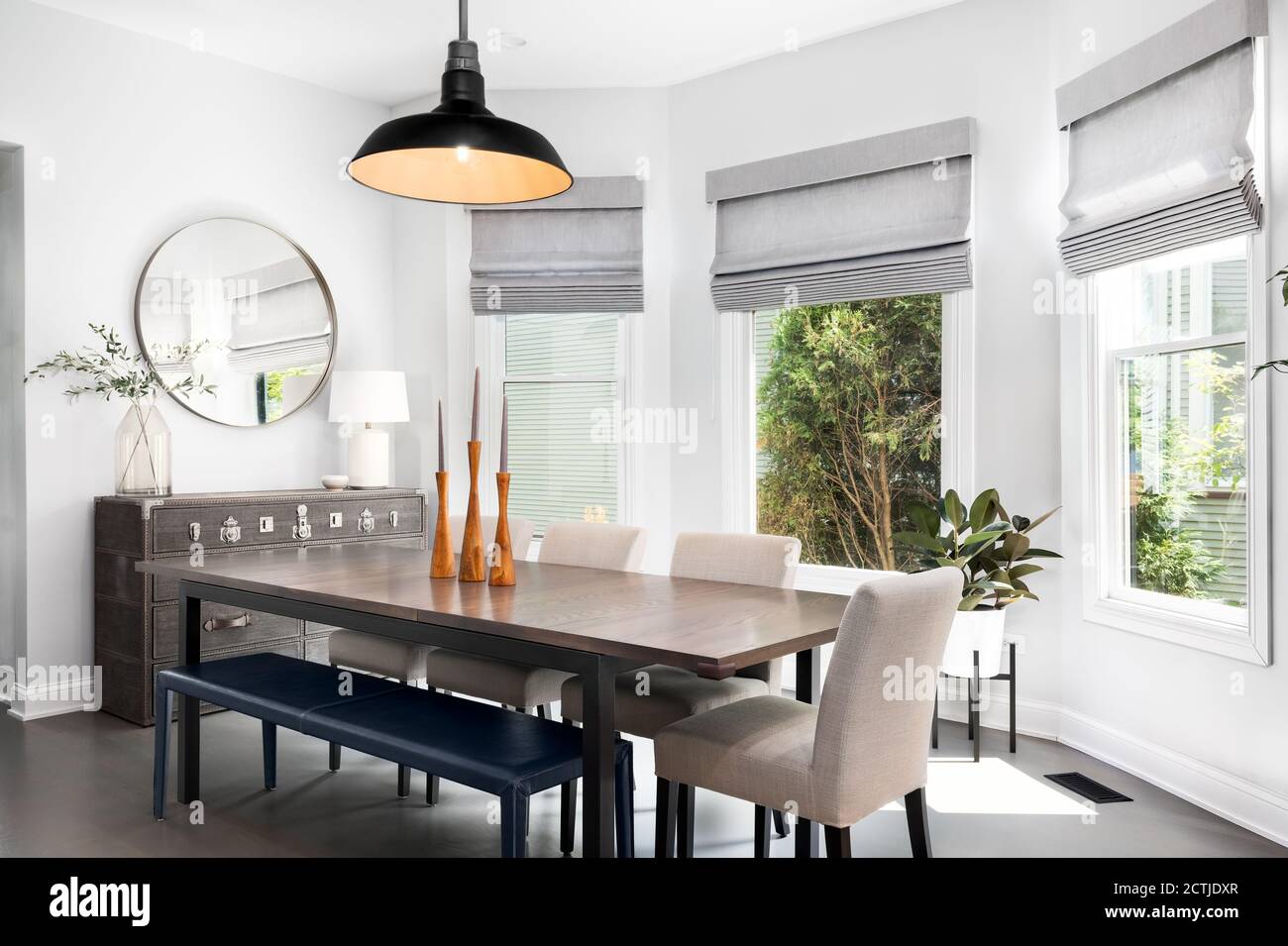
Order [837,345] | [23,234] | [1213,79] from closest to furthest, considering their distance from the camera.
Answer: [1213,79]
[23,234]
[837,345]

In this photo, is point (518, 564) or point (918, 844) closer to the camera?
point (918, 844)

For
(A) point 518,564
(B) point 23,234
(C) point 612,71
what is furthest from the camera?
(C) point 612,71

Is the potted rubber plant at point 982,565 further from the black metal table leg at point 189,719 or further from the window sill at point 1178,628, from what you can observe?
the black metal table leg at point 189,719

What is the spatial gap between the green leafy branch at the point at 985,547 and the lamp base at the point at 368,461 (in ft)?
8.71

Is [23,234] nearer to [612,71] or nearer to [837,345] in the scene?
[612,71]

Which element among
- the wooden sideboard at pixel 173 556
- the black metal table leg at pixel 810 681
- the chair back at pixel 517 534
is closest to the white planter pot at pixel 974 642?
the black metal table leg at pixel 810 681

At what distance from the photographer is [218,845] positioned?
2.67 meters

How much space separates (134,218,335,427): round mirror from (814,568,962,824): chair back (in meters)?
3.61

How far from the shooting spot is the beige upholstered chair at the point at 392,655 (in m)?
3.23

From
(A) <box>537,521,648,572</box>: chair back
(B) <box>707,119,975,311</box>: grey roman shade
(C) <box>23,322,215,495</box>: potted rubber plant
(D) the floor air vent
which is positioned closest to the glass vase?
(C) <box>23,322,215,495</box>: potted rubber plant

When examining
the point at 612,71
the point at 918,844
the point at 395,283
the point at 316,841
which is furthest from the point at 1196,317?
the point at 395,283

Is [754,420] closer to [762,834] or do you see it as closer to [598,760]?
[762,834]

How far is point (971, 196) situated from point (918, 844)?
2.73 meters

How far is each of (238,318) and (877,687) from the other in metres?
3.77
